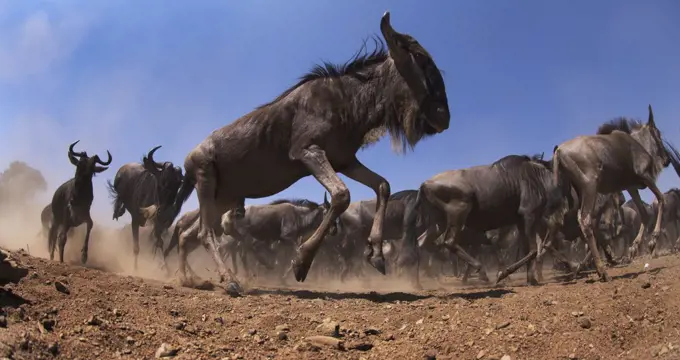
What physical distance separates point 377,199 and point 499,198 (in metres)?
5.00

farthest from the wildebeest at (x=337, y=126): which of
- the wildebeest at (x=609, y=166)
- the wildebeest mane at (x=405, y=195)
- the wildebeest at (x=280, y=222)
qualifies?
the wildebeest at (x=280, y=222)

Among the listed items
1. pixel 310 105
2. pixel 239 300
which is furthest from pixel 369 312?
pixel 310 105

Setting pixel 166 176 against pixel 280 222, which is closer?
pixel 166 176

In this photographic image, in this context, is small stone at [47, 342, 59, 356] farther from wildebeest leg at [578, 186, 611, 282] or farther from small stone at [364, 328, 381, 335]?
wildebeest leg at [578, 186, 611, 282]

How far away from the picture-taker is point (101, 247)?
1531cm

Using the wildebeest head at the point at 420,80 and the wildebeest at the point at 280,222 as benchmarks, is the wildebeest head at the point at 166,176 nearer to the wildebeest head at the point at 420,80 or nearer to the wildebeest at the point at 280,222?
the wildebeest at the point at 280,222

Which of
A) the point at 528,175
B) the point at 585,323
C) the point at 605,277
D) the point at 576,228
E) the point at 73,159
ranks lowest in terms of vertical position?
the point at 585,323

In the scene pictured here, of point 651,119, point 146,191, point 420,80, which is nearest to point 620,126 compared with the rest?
point 651,119

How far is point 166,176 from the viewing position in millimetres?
12156

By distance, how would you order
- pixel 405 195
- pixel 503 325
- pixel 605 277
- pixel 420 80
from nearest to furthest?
pixel 503 325 → pixel 420 80 → pixel 605 277 → pixel 405 195

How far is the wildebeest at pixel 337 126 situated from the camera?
5508 millimetres

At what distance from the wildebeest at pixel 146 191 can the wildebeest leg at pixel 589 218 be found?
26.0 ft

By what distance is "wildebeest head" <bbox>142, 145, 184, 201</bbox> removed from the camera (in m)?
12.1

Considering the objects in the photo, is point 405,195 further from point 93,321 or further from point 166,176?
point 93,321
